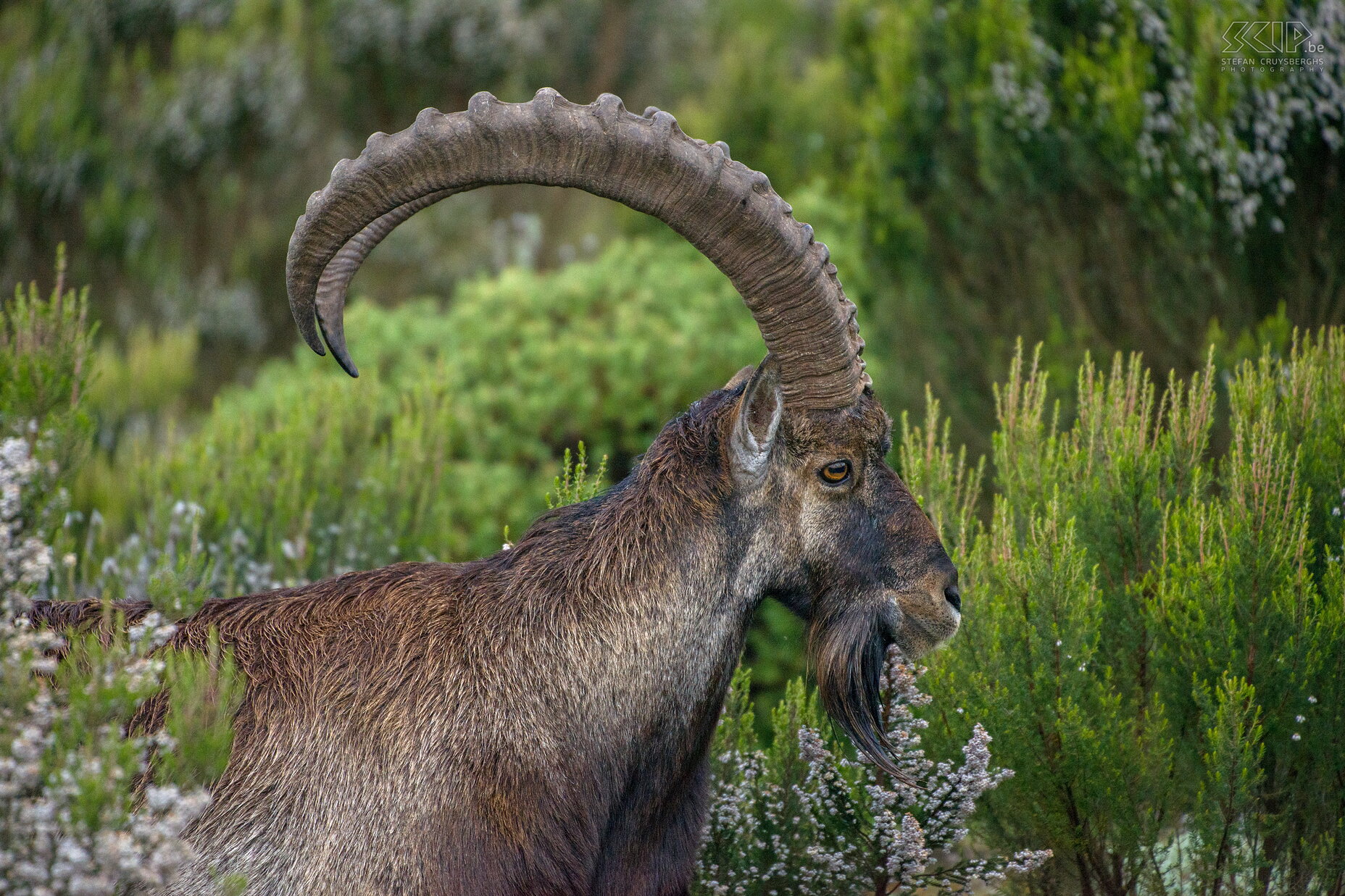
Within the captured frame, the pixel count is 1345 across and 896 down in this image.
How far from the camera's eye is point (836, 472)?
151 inches

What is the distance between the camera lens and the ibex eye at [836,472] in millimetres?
3832

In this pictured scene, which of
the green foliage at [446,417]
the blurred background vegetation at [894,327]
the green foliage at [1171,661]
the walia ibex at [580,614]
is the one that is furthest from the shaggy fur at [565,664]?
the green foliage at [446,417]

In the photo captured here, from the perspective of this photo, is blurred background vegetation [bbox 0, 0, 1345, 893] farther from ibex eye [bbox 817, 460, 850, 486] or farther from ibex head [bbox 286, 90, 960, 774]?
ibex eye [bbox 817, 460, 850, 486]

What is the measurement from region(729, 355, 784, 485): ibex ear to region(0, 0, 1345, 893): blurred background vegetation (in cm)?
74

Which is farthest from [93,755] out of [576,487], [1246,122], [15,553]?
[1246,122]

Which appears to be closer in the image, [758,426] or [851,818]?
[758,426]

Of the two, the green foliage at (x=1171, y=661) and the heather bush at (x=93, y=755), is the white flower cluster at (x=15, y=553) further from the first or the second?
the green foliage at (x=1171, y=661)

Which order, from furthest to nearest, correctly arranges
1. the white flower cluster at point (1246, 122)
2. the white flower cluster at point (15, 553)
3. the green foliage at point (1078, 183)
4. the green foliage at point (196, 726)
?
the green foliage at point (1078, 183) < the white flower cluster at point (1246, 122) < the white flower cluster at point (15, 553) < the green foliage at point (196, 726)

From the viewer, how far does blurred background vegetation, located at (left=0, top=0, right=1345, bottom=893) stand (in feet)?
15.0

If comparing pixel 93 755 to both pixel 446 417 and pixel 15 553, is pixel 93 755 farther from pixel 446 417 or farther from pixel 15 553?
pixel 446 417

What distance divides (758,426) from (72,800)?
2.04 metres

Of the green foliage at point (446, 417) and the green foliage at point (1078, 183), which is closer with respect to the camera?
the green foliage at point (446, 417)

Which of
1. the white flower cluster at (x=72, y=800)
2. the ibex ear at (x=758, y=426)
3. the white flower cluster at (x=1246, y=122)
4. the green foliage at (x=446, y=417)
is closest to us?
the white flower cluster at (x=72, y=800)

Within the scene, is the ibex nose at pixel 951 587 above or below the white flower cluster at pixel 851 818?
above
